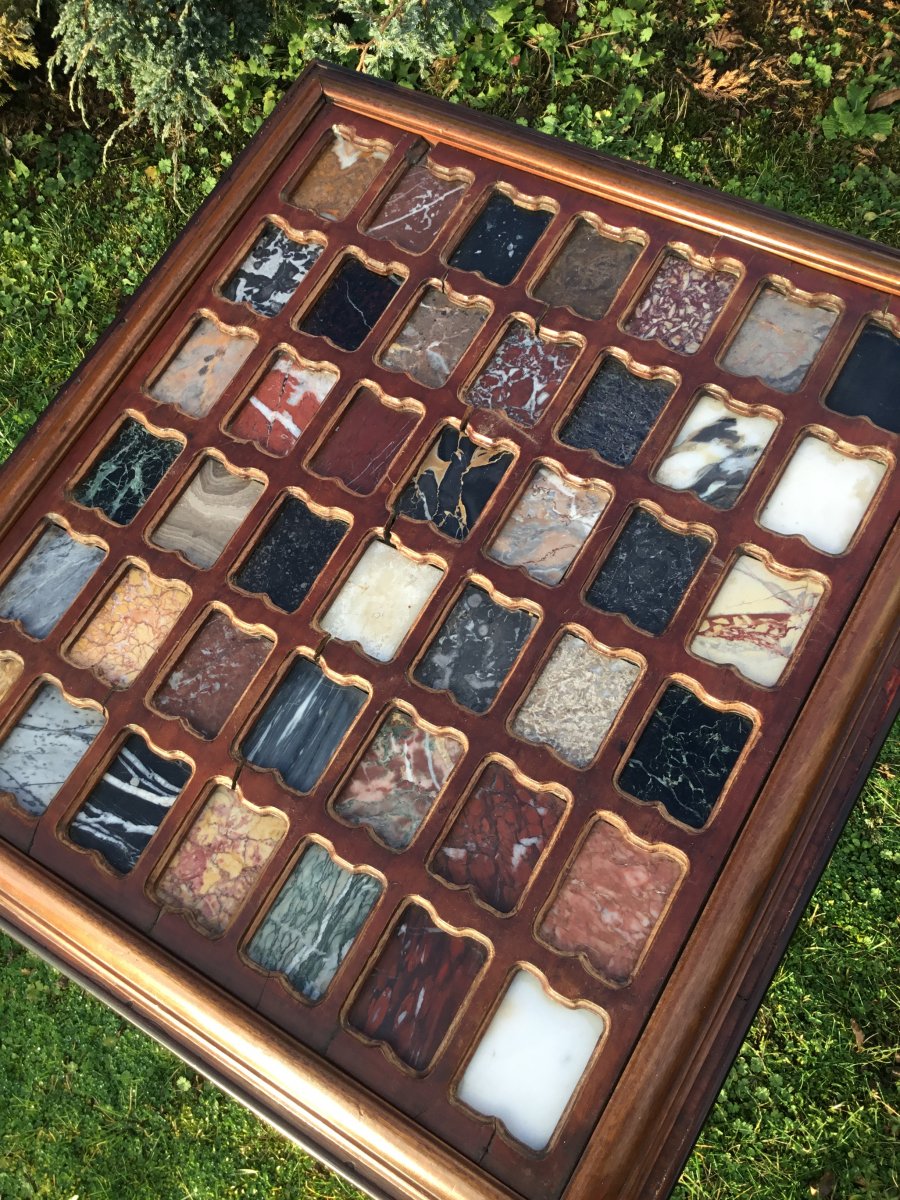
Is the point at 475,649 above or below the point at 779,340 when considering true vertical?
below

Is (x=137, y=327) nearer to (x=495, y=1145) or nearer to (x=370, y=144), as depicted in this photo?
(x=370, y=144)

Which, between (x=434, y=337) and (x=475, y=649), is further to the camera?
(x=434, y=337)

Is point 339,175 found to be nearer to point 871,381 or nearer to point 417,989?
point 871,381

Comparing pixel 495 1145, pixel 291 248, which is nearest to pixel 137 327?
pixel 291 248

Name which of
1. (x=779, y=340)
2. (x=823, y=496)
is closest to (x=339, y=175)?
(x=779, y=340)

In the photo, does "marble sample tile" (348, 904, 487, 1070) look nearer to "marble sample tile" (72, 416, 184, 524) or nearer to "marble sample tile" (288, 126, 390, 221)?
"marble sample tile" (72, 416, 184, 524)

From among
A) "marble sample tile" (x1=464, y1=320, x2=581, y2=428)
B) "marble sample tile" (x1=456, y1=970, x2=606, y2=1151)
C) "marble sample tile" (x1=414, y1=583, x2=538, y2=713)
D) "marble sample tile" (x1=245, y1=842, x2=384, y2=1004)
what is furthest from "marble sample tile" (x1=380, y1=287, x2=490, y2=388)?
"marble sample tile" (x1=456, y1=970, x2=606, y2=1151)
